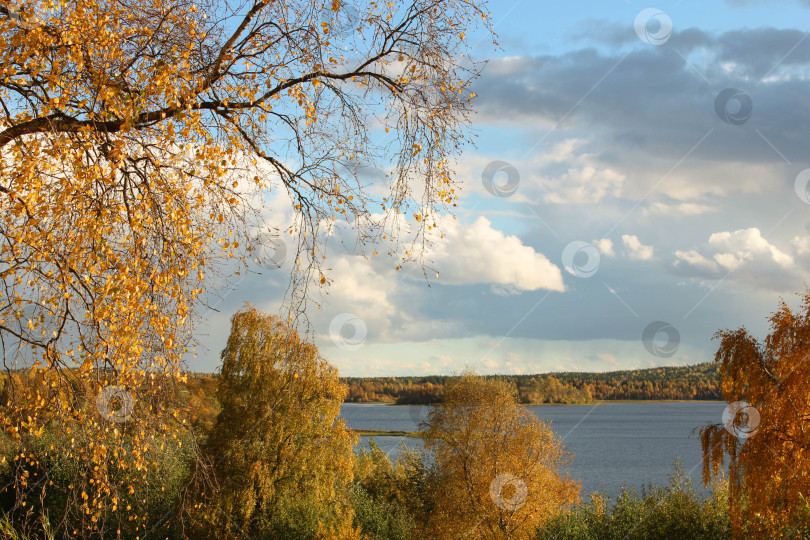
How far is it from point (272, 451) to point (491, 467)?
8.00m

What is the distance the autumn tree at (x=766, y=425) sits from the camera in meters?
15.8

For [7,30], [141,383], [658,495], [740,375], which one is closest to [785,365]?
[740,375]

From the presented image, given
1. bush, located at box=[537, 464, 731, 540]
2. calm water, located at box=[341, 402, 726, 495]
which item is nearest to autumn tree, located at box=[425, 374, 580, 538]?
bush, located at box=[537, 464, 731, 540]

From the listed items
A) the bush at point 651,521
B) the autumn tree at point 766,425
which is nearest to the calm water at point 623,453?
the bush at point 651,521

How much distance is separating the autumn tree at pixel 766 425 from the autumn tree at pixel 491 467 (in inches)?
311

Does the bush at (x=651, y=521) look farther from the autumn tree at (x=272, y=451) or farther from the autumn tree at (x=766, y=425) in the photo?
the autumn tree at (x=272, y=451)

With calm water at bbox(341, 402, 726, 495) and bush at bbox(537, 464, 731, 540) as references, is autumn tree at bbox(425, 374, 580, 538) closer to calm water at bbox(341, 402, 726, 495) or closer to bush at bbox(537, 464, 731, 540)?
bush at bbox(537, 464, 731, 540)

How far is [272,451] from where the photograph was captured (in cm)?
2262

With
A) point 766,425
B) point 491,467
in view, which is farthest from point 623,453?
point 766,425

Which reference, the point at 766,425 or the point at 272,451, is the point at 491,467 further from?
the point at 766,425

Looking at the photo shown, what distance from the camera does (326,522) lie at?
22438mm

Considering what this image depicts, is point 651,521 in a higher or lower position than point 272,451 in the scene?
lower

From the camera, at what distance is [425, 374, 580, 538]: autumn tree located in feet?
77.7

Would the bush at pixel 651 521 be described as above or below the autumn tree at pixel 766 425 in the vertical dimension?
below
